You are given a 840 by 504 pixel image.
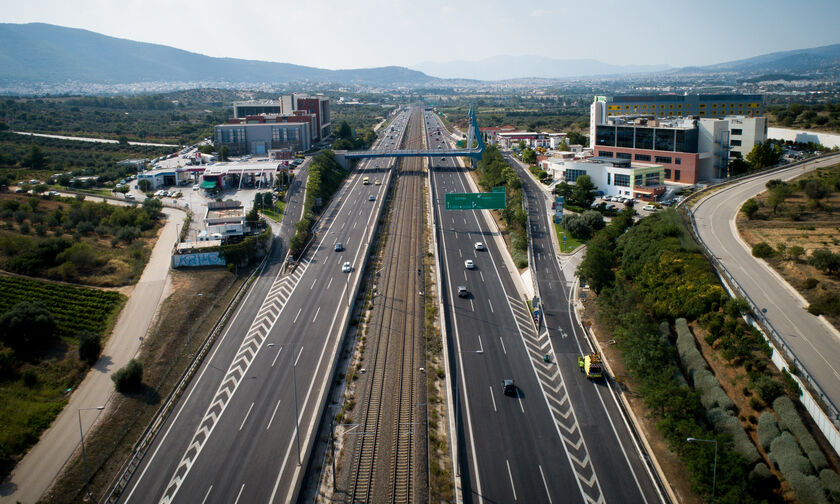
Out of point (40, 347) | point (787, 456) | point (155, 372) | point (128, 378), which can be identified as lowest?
point (155, 372)

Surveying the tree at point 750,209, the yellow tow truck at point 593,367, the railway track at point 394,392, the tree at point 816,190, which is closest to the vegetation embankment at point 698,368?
the yellow tow truck at point 593,367

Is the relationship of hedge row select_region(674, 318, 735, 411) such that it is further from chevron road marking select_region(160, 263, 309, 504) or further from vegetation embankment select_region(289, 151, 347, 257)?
vegetation embankment select_region(289, 151, 347, 257)

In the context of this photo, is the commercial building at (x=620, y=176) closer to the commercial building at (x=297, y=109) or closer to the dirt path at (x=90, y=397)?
the dirt path at (x=90, y=397)

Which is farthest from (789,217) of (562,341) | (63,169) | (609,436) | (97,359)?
(63,169)

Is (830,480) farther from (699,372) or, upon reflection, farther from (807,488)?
(699,372)

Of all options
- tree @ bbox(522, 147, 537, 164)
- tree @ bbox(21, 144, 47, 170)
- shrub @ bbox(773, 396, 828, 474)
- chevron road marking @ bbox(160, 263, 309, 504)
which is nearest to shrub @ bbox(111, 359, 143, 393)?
chevron road marking @ bbox(160, 263, 309, 504)

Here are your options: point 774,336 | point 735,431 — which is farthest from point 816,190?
point 735,431
